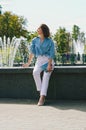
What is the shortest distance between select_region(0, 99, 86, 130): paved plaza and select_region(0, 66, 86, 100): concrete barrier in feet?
1.02

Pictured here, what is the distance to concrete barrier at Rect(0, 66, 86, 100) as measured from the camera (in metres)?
9.12

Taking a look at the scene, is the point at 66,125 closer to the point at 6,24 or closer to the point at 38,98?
the point at 38,98

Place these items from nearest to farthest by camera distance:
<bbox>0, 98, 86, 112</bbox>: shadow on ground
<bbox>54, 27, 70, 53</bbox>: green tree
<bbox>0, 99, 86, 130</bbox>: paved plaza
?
1. <bbox>0, 99, 86, 130</bbox>: paved plaza
2. <bbox>0, 98, 86, 112</bbox>: shadow on ground
3. <bbox>54, 27, 70, 53</bbox>: green tree

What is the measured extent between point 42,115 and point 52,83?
2.17 meters

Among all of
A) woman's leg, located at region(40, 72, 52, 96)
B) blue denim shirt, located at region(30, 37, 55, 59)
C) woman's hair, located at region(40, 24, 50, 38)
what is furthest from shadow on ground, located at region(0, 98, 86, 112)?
woman's hair, located at region(40, 24, 50, 38)

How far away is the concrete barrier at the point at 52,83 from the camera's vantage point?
912 cm

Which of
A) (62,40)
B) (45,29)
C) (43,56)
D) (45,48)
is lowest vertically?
(62,40)

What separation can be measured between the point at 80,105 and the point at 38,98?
137 centimetres

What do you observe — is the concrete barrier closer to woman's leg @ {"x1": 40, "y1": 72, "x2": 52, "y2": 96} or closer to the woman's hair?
woman's leg @ {"x1": 40, "y1": 72, "x2": 52, "y2": 96}

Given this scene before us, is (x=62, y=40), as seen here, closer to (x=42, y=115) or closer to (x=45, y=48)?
(x=45, y=48)

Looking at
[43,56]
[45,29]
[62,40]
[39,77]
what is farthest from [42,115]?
[62,40]

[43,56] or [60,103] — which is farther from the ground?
[43,56]

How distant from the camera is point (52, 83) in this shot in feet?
30.5

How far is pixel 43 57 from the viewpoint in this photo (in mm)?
8766
